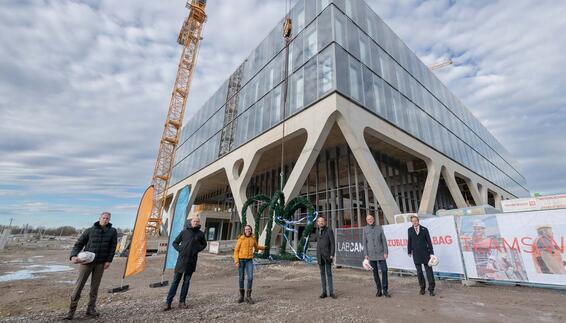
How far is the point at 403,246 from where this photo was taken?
8500 mm

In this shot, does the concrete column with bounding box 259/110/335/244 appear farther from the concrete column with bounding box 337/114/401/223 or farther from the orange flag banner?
the orange flag banner

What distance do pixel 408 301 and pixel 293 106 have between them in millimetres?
13496

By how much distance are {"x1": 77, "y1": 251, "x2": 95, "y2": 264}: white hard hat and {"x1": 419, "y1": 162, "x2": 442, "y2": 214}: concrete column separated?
18.9 metres

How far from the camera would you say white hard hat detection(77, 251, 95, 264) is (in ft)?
14.3

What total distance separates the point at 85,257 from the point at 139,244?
10.1ft

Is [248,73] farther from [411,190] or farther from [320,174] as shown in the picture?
[411,190]

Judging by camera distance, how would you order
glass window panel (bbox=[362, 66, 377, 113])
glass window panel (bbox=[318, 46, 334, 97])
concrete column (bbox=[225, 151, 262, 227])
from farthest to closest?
concrete column (bbox=[225, 151, 262, 227]) → glass window panel (bbox=[362, 66, 377, 113]) → glass window panel (bbox=[318, 46, 334, 97])

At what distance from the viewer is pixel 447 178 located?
72.6ft

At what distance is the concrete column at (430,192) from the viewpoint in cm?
1825

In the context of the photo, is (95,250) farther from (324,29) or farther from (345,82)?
(324,29)

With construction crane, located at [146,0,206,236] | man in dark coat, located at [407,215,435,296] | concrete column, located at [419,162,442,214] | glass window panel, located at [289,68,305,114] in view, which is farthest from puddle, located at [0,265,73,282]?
construction crane, located at [146,0,206,236]

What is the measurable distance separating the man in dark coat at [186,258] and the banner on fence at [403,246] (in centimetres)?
675

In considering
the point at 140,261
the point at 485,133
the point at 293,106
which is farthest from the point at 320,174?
the point at 485,133

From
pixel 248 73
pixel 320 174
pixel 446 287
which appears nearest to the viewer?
pixel 446 287
